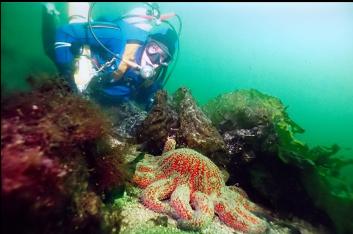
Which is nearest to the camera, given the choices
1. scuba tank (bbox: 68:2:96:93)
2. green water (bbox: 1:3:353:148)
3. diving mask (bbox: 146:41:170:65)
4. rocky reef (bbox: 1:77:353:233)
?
rocky reef (bbox: 1:77:353:233)

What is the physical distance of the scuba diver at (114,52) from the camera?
7.09 metres

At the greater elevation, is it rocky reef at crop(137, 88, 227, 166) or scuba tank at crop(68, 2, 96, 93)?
scuba tank at crop(68, 2, 96, 93)

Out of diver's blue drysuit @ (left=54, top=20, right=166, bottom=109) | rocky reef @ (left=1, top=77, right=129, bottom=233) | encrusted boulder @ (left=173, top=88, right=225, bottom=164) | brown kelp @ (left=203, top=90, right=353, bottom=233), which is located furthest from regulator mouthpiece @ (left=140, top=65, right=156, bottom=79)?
rocky reef @ (left=1, top=77, right=129, bottom=233)

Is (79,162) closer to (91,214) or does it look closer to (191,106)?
(91,214)

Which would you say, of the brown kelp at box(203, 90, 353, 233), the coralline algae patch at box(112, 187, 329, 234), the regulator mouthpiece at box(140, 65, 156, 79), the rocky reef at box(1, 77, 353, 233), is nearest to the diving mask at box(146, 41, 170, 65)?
the regulator mouthpiece at box(140, 65, 156, 79)

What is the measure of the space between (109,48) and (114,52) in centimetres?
17

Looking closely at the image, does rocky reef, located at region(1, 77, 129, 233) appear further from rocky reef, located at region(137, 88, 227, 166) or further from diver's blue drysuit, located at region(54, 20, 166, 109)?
diver's blue drysuit, located at region(54, 20, 166, 109)

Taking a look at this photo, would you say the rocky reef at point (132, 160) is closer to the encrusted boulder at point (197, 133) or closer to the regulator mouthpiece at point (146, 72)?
the encrusted boulder at point (197, 133)

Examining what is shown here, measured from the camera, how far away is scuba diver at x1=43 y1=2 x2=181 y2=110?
7086mm

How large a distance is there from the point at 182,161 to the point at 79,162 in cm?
227

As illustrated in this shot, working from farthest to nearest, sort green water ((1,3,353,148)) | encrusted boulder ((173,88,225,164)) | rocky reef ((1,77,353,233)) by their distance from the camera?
green water ((1,3,353,148))
encrusted boulder ((173,88,225,164))
rocky reef ((1,77,353,233))

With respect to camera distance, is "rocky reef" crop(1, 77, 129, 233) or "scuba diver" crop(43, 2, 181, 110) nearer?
"rocky reef" crop(1, 77, 129, 233)

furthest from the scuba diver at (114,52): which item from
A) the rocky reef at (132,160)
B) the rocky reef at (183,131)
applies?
the rocky reef at (183,131)

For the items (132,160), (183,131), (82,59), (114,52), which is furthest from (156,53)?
(132,160)
